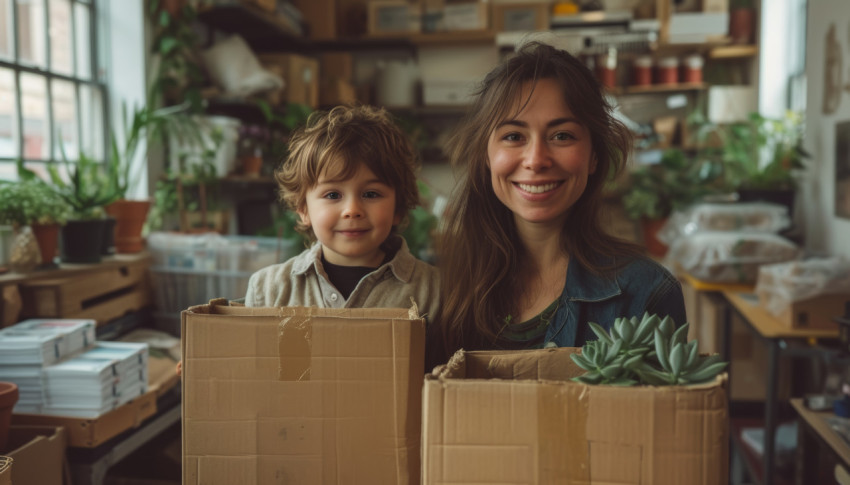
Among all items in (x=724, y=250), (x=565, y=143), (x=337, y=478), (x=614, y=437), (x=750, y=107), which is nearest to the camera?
(x=614, y=437)

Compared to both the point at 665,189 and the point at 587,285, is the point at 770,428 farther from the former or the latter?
the point at 665,189

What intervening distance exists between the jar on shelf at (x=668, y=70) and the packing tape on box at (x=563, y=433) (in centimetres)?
483

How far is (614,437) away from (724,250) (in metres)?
2.80

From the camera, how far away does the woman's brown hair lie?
1.18 m

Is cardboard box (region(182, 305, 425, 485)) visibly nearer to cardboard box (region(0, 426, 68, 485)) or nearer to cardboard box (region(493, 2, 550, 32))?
cardboard box (region(0, 426, 68, 485))

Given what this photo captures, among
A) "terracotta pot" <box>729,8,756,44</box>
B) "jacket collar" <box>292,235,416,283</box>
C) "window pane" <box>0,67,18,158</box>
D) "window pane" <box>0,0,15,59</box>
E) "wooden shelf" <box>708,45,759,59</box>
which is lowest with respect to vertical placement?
"jacket collar" <box>292,235,416,283</box>

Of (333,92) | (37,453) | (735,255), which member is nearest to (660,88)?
(735,255)

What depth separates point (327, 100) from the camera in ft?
15.7

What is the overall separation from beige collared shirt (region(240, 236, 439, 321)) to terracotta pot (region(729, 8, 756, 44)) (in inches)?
176

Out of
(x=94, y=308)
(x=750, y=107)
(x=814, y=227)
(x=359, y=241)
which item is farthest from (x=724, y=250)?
(x=94, y=308)

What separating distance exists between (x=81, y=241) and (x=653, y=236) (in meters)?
3.77

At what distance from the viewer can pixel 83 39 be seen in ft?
9.73

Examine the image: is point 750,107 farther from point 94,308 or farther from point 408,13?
point 94,308

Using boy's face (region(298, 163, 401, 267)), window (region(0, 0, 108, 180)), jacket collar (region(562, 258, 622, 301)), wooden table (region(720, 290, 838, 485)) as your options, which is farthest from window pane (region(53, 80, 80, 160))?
wooden table (region(720, 290, 838, 485))
